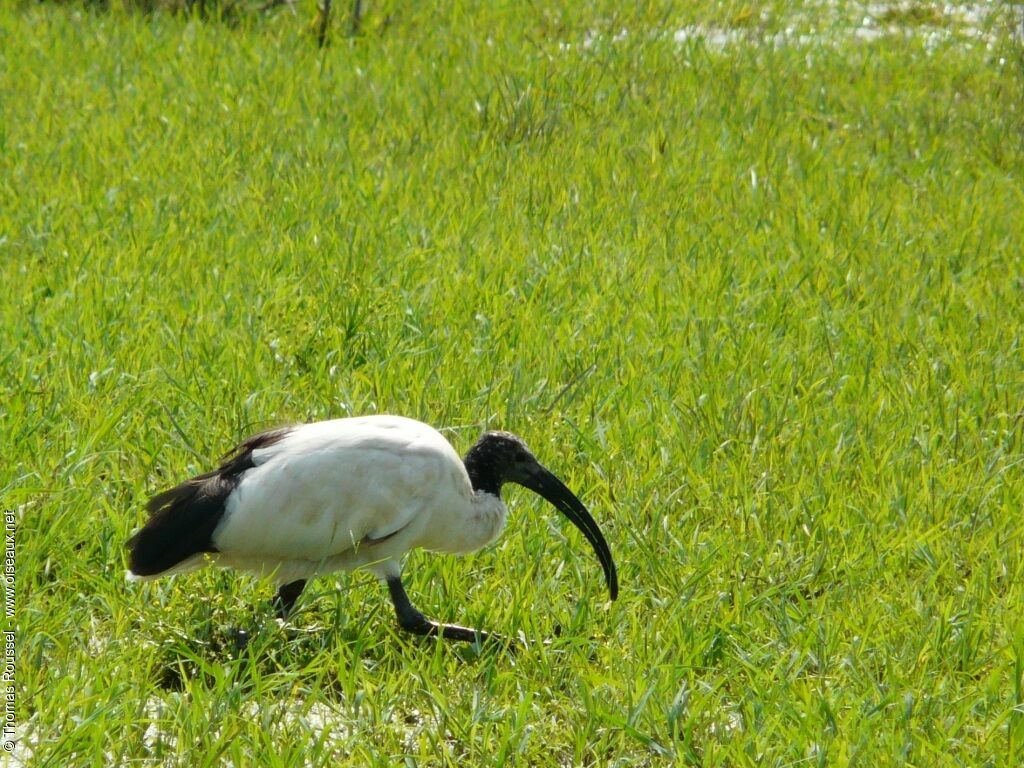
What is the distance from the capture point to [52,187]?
6.36 metres

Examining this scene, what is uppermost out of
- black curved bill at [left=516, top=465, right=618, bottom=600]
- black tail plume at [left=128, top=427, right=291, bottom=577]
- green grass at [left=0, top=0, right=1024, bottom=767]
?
black tail plume at [left=128, top=427, right=291, bottom=577]

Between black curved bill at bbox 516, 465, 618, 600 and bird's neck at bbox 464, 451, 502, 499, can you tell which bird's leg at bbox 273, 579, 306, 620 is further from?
black curved bill at bbox 516, 465, 618, 600

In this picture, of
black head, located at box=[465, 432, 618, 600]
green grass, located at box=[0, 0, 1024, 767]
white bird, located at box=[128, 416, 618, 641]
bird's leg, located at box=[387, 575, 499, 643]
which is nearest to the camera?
green grass, located at box=[0, 0, 1024, 767]

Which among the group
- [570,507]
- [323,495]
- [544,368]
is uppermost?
[323,495]

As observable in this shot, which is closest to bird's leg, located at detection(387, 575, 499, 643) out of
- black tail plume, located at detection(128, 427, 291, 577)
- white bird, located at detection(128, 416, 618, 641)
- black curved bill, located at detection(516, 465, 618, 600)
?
white bird, located at detection(128, 416, 618, 641)

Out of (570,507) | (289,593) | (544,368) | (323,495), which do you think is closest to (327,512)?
(323,495)

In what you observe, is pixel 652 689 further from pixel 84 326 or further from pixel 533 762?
pixel 84 326

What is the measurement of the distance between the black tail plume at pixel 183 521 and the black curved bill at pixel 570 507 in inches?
30.5

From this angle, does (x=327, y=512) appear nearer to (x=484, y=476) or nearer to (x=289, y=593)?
(x=289, y=593)

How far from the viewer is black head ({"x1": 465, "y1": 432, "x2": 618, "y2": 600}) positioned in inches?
153

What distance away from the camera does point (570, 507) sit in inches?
152

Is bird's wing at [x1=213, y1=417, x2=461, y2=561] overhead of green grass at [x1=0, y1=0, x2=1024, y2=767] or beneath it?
overhead

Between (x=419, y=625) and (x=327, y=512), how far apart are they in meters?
0.36

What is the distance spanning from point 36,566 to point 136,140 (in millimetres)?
3914
